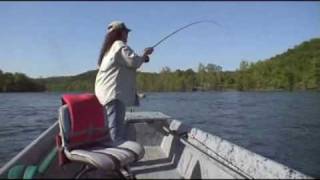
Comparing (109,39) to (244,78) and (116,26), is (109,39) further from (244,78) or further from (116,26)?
(244,78)

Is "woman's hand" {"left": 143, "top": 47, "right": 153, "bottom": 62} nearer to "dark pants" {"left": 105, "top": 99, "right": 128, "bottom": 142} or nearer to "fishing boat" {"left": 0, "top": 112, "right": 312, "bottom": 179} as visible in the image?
"dark pants" {"left": 105, "top": 99, "right": 128, "bottom": 142}

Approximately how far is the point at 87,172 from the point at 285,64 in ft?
375

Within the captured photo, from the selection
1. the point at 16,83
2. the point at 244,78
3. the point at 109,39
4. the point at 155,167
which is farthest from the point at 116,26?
the point at 244,78

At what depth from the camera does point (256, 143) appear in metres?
14.6

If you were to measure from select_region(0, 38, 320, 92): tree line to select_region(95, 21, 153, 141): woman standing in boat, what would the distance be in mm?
91745

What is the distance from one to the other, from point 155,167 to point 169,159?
490 mm

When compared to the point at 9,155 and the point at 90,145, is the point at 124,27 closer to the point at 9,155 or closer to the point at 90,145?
the point at 90,145

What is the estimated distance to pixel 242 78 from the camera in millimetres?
109562

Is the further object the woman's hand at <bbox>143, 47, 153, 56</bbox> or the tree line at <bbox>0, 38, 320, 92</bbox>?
the tree line at <bbox>0, 38, 320, 92</bbox>

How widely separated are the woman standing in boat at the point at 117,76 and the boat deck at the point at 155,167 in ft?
1.50

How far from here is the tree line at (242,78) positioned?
100125mm

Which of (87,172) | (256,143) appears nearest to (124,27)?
(87,172)

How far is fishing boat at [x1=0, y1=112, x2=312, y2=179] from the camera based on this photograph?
380 cm

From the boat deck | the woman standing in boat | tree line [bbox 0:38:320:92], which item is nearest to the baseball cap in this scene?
the woman standing in boat
